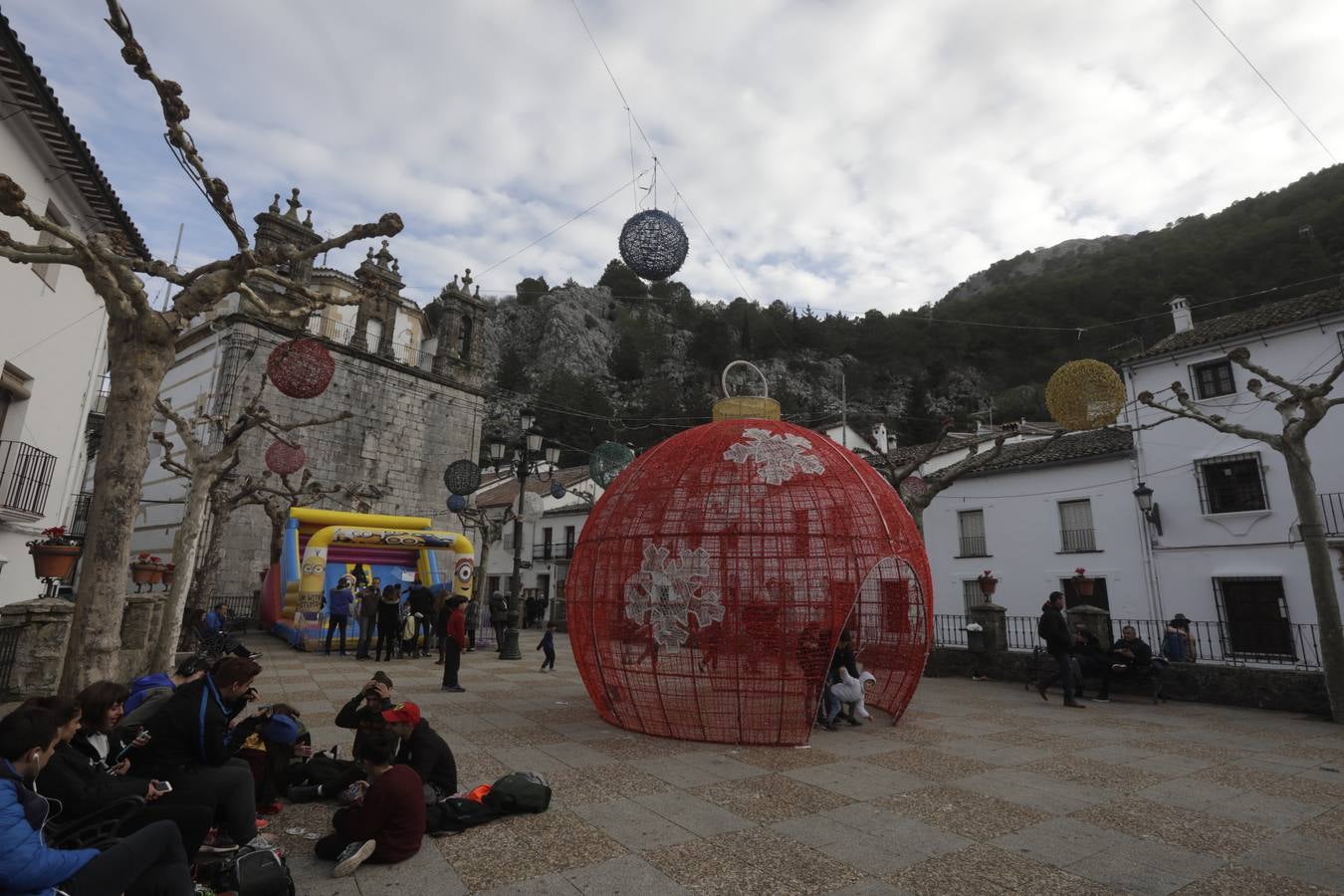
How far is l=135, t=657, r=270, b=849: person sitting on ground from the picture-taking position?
3.86 meters

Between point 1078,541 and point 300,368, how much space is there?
21.5m

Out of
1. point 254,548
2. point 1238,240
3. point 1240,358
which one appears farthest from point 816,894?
point 1238,240

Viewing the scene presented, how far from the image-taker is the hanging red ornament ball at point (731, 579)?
22.6 ft

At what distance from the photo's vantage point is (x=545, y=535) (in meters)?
37.0

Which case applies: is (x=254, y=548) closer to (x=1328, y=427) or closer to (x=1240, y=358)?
(x=1240, y=358)

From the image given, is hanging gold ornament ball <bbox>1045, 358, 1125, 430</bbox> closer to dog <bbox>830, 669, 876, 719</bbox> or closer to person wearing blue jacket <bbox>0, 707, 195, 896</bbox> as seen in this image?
dog <bbox>830, 669, 876, 719</bbox>

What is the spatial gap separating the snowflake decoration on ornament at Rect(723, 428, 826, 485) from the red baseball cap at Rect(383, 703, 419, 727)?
167 inches

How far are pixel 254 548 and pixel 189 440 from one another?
12584 mm

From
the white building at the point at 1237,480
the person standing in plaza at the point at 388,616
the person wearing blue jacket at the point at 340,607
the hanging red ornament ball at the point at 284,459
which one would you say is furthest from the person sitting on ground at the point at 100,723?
the white building at the point at 1237,480

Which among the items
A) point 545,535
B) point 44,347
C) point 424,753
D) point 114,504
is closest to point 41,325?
point 44,347

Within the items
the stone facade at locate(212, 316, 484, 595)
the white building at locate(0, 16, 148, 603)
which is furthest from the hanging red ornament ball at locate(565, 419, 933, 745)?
the stone facade at locate(212, 316, 484, 595)

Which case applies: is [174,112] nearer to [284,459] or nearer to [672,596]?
[672,596]

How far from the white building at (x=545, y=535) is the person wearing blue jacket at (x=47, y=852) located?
28630mm

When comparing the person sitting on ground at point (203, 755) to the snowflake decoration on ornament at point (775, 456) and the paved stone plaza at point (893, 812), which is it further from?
the snowflake decoration on ornament at point (775, 456)
